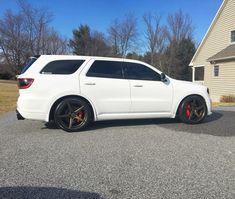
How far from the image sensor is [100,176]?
10.2 feet

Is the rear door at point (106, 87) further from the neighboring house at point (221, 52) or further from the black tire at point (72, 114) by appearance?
the neighboring house at point (221, 52)

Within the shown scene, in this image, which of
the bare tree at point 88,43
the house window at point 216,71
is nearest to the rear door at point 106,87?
the house window at point 216,71

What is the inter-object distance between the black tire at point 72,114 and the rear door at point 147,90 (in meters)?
1.21

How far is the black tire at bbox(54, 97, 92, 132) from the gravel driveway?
21 centimetres

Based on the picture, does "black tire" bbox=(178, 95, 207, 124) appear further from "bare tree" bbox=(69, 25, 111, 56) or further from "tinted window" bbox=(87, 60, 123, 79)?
"bare tree" bbox=(69, 25, 111, 56)

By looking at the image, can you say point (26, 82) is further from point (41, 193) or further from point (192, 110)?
point (192, 110)

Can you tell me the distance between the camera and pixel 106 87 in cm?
554

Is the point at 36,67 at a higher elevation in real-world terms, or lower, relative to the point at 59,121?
higher

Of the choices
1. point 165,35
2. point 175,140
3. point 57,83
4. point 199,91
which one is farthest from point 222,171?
point 165,35

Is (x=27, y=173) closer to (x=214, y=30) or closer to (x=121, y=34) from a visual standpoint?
(x=214, y=30)

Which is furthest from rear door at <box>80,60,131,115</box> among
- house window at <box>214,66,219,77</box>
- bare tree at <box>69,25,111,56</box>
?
bare tree at <box>69,25,111,56</box>

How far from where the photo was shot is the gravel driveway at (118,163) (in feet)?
8.98

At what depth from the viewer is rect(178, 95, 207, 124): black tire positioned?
20.2 ft

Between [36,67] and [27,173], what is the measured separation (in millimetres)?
2775
